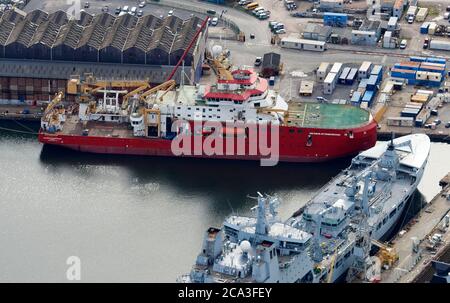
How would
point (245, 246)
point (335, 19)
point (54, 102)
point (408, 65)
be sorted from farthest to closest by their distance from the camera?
point (335, 19), point (408, 65), point (54, 102), point (245, 246)

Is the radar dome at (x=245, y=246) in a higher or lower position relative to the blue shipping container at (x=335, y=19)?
higher

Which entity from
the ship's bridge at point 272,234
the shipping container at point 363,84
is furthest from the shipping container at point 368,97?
the ship's bridge at point 272,234

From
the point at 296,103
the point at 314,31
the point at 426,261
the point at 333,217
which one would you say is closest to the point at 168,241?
the point at 333,217

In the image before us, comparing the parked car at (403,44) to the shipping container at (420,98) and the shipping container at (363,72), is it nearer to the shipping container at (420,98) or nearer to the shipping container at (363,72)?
the shipping container at (363,72)

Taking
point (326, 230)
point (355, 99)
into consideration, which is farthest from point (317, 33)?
point (326, 230)

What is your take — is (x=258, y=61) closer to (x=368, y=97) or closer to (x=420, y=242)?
(x=368, y=97)

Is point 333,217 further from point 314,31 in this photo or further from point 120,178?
point 314,31
